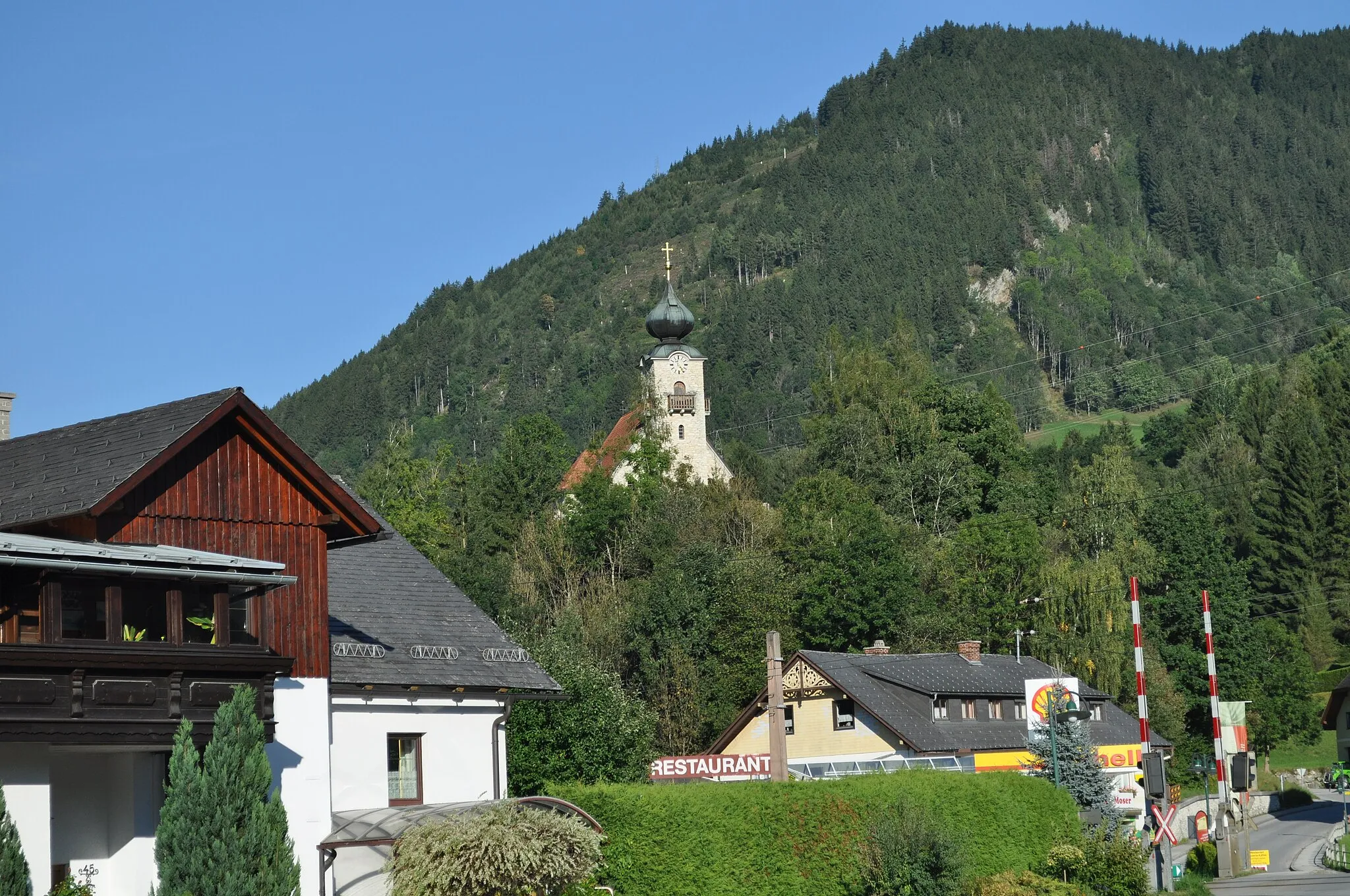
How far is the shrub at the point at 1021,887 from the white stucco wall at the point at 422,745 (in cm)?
978

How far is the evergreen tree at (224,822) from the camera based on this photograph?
20328 mm

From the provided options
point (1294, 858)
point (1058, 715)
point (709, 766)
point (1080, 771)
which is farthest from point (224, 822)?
point (1294, 858)

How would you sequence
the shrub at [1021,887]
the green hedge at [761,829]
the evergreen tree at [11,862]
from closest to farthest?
the evergreen tree at [11,862]
the green hedge at [761,829]
the shrub at [1021,887]

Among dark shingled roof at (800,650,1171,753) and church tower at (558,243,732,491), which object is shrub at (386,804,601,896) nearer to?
dark shingled roof at (800,650,1171,753)

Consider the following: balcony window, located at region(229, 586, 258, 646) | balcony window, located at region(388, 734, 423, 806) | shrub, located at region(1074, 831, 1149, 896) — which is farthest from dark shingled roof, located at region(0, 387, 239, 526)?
shrub, located at region(1074, 831, 1149, 896)

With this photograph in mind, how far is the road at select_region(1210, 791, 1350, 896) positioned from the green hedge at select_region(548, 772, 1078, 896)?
31.1ft

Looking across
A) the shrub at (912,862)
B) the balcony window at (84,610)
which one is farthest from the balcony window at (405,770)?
the shrub at (912,862)

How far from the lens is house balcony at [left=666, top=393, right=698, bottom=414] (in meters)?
107

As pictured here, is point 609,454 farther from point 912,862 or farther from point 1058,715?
point 912,862

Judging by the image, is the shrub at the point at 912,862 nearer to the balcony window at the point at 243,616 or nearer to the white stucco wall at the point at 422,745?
the white stucco wall at the point at 422,745

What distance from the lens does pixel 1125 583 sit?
91.8 m

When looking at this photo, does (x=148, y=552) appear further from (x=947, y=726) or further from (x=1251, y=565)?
(x=1251, y=565)

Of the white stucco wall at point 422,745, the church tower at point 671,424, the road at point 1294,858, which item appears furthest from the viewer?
the church tower at point 671,424

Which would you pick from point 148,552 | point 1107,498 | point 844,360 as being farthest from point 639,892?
point 844,360
